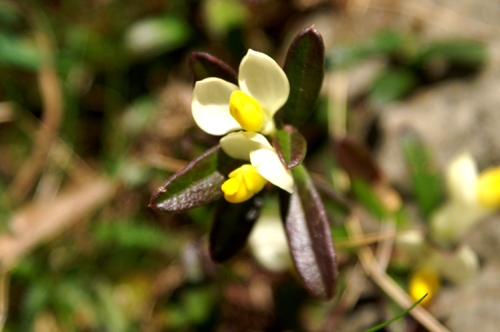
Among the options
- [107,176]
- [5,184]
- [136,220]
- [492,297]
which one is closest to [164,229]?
[136,220]

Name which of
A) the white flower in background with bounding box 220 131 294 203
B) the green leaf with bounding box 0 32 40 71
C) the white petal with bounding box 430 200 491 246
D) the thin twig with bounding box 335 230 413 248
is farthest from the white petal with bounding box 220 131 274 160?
the green leaf with bounding box 0 32 40 71

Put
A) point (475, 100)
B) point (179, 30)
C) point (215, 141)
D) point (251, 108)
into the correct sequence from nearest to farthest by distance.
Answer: point (251, 108), point (215, 141), point (475, 100), point (179, 30)

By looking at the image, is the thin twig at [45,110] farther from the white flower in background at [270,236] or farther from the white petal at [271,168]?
the white petal at [271,168]

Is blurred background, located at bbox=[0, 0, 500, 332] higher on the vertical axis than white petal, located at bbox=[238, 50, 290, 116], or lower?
lower

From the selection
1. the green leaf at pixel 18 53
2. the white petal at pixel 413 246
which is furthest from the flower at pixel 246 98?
the green leaf at pixel 18 53

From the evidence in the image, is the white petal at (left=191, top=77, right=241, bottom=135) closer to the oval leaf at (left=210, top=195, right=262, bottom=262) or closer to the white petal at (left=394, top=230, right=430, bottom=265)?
the oval leaf at (left=210, top=195, right=262, bottom=262)

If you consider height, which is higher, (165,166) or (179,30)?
(179,30)

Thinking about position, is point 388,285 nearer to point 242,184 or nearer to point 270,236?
point 270,236

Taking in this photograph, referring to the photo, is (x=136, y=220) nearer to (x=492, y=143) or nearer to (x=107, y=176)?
(x=107, y=176)
